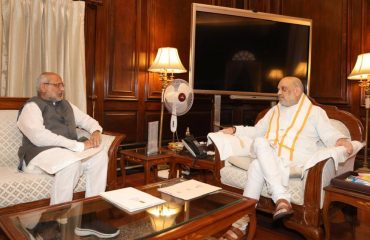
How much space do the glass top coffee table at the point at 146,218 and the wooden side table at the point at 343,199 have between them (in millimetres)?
540

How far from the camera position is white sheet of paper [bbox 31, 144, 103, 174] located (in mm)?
2159

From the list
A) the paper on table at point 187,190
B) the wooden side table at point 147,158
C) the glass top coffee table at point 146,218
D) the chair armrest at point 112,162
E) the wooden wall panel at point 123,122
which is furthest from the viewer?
the wooden wall panel at point 123,122

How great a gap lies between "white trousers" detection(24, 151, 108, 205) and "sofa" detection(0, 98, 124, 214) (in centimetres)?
5

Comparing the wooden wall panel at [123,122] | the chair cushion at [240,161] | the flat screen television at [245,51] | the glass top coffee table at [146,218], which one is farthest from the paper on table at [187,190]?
the flat screen television at [245,51]

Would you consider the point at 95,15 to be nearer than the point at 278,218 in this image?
No

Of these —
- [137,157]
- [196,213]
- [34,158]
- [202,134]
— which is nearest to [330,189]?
[196,213]

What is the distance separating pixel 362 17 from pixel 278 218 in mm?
3591

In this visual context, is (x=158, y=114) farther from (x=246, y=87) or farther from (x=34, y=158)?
(x=34, y=158)

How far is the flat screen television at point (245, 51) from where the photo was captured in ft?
13.6

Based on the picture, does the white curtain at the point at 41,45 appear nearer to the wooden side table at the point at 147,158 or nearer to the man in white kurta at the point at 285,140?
the wooden side table at the point at 147,158

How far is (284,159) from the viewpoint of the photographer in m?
2.39

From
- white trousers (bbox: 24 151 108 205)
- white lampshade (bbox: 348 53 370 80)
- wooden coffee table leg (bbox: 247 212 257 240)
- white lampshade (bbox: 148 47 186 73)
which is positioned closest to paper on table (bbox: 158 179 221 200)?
wooden coffee table leg (bbox: 247 212 257 240)

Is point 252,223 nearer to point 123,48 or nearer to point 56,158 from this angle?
point 56,158

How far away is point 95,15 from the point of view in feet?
12.2
